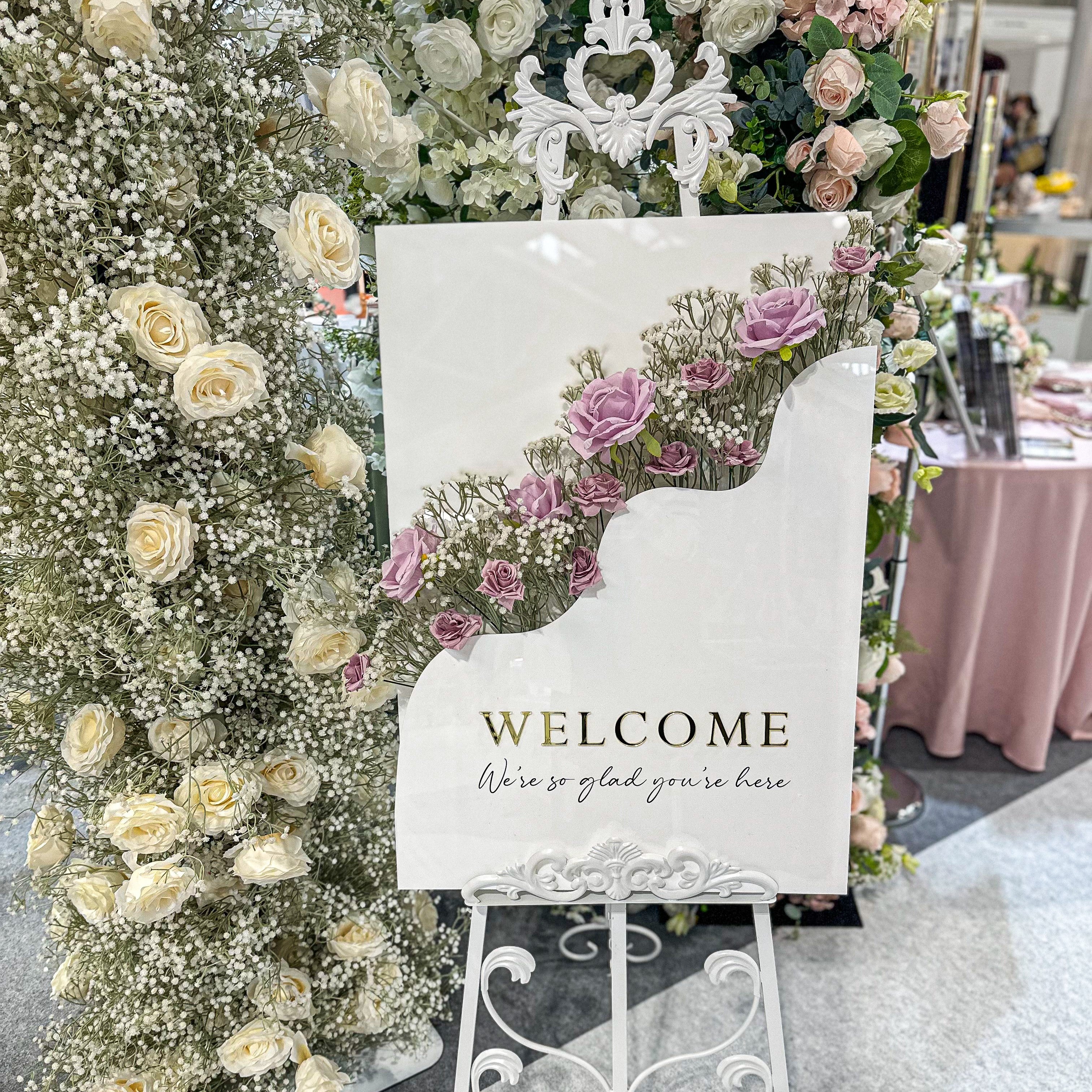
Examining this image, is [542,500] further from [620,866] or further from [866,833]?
[866,833]

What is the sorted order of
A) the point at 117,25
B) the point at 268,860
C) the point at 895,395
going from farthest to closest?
the point at 895,395 → the point at 268,860 → the point at 117,25

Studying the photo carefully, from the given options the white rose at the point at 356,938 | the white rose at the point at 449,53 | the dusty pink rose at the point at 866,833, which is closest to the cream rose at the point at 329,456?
the white rose at the point at 449,53

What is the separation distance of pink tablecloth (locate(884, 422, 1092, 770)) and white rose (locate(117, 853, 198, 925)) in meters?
2.19

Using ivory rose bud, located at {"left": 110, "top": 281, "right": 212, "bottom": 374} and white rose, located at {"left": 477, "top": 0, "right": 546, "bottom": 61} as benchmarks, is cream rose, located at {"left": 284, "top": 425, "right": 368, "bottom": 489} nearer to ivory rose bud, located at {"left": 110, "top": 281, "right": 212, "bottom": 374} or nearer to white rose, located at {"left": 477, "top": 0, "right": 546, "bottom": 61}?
ivory rose bud, located at {"left": 110, "top": 281, "right": 212, "bottom": 374}

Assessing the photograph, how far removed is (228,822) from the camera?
4.73 feet

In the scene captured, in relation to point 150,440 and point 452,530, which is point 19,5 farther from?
point 452,530

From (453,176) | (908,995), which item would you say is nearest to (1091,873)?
(908,995)

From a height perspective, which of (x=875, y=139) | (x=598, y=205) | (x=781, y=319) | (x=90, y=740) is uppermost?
(x=875, y=139)

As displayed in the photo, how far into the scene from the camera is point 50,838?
60.3 inches

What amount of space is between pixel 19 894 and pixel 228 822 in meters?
0.48

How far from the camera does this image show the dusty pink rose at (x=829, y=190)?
57.5 inches

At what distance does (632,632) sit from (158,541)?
0.73 metres

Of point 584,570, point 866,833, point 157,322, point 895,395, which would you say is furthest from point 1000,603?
point 157,322

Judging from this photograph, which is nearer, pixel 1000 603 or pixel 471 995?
pixel 471 995
